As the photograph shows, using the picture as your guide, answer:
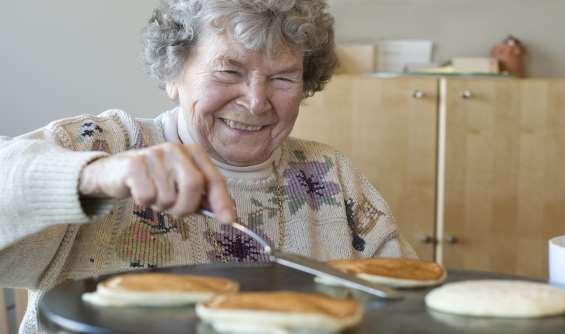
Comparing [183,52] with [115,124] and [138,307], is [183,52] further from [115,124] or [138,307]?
[138,307]

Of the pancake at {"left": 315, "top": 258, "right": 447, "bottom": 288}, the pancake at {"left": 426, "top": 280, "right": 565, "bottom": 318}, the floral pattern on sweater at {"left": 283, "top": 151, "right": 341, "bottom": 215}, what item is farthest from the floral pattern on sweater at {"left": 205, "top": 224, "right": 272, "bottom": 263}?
the pancake at {"left": 426, "top": 280, "right": 565, "bottom": 318}

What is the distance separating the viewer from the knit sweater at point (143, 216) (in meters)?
0.98

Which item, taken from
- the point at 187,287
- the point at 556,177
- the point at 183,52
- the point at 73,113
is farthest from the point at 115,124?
the point at 556,177

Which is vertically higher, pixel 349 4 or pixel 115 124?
pixel 349 4

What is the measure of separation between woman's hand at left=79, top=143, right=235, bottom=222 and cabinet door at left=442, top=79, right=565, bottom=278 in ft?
6.24

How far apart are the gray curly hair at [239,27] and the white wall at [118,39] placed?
1218mm

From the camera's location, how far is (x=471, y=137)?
2709 mm

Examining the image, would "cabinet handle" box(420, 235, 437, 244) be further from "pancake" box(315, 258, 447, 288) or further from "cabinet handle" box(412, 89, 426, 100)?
"pancake" box(315, 258, 447, 288)

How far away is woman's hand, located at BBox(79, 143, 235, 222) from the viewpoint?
2.85ft

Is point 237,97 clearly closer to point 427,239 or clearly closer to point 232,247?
point 232,247

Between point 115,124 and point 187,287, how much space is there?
0.63 m

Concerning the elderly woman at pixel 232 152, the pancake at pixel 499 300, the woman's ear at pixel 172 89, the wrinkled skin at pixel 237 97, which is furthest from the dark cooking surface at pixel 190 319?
the woman's ear at pixel 172 89

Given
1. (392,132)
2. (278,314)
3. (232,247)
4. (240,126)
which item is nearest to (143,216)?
(232,247)

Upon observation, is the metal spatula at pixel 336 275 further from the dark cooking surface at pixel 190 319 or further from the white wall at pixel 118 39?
the white wall at pixel 118 39
